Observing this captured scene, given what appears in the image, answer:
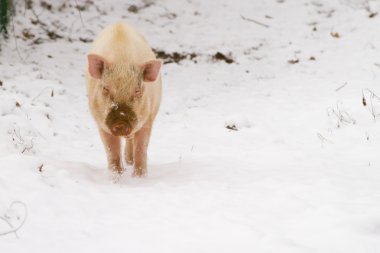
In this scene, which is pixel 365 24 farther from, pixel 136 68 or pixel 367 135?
pixel 136 68

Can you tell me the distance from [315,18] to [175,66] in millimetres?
3688

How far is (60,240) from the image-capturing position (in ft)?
9.70

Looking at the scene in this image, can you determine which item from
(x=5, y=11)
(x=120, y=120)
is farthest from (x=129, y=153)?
(x=5, y=11)

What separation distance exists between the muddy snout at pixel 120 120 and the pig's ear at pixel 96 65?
0.54 meters

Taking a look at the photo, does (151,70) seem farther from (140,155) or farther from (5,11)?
(5,11)

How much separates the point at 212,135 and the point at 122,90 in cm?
300

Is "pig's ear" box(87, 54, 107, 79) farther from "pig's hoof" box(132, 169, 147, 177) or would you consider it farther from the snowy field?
"pig's hoof" box(132, 169, 147, 177)

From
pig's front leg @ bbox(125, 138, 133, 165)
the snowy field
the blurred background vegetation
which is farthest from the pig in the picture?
the blurred background vegetation

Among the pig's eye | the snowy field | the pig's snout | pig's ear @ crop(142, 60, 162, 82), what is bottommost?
the snowy field

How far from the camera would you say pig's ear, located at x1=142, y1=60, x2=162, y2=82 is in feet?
15.9

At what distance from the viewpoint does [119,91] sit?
4.57 m

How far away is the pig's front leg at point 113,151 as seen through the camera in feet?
17.4

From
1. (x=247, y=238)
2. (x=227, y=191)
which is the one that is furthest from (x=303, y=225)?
(x=227, y=191)

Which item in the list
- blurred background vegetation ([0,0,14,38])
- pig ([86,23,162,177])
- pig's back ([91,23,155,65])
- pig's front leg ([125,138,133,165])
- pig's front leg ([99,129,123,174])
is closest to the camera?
pig ([86,23,162,177])
